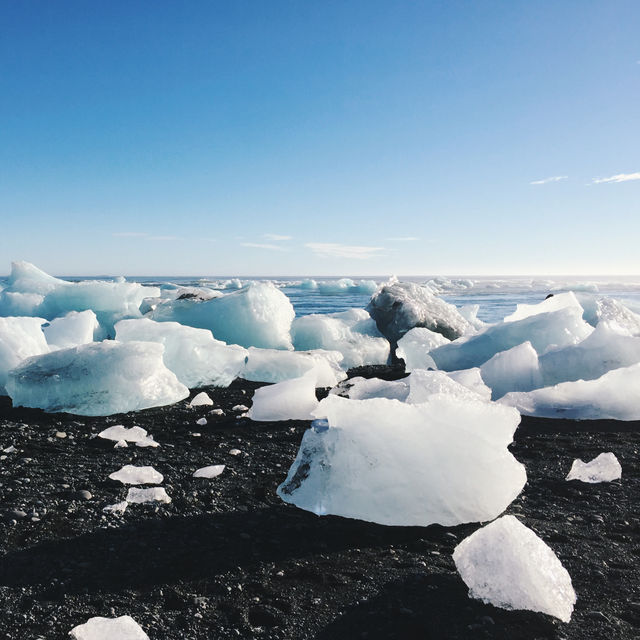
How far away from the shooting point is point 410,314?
21.8 ft

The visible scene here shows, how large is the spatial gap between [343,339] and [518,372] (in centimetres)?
247

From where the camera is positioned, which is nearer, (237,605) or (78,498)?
(237,605)

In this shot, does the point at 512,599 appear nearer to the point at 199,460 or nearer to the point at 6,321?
the point at 199,460

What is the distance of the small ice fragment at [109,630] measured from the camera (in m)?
1.29

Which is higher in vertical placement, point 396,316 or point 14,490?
point 396,316

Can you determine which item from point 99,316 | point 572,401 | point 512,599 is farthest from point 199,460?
point 99,316

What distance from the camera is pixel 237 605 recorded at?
1.45 metres

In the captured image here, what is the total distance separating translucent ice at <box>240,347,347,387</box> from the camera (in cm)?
469

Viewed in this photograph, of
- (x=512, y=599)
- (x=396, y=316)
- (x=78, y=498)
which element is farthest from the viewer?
(x=396, y=316)

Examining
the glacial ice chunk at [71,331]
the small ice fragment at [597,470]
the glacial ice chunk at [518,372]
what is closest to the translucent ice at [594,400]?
the glacial ice chunk at [518,372]

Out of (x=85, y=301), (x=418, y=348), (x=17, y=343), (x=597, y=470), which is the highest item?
(x=85, y=301)

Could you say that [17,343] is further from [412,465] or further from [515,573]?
[515,573]

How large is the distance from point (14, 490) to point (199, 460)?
84cm

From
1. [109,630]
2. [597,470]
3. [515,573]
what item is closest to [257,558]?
[109,630]
